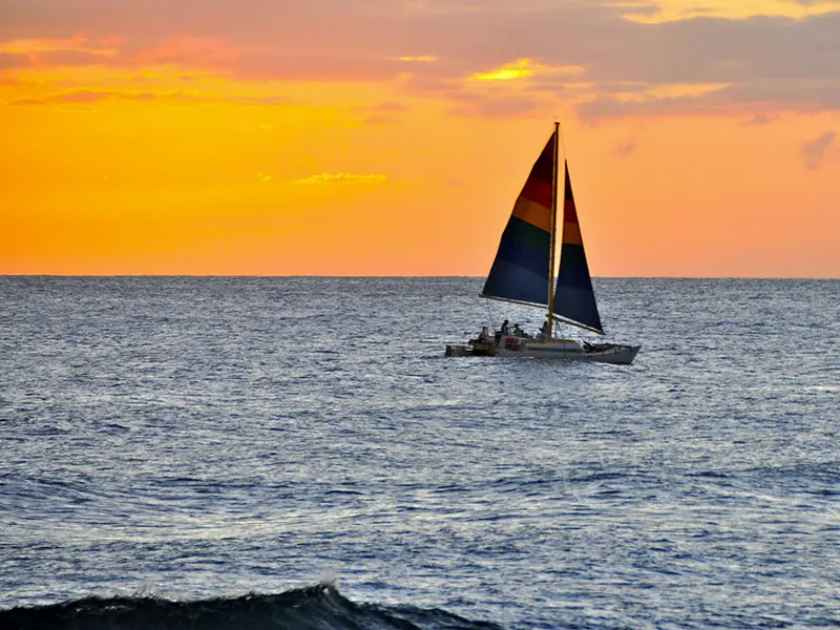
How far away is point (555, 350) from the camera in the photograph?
77.2 m

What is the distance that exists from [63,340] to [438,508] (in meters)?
85.7

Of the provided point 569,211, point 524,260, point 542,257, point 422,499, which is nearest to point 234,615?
point 422,499

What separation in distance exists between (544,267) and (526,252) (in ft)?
4.38

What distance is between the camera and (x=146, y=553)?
98.1 feet

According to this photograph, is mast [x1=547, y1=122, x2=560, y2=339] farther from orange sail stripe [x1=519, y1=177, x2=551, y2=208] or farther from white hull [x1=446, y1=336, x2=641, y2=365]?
white hull [x1=446, y1=336, x2=641, y2=365]

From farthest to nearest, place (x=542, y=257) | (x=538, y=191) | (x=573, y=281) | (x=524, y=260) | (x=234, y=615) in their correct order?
(x=538, y=191), (x=542, y=257), (x=524, y=260), (x=573, y=281), (x=234, y=615)

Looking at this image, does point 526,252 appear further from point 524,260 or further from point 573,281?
point 573,281

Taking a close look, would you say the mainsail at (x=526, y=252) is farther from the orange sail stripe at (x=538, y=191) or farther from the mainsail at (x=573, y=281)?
the mainsail at (x=573, y=281)

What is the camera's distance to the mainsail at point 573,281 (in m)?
80.2

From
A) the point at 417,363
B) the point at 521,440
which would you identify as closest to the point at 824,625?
the point at 521,440

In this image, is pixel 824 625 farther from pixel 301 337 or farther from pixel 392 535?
pixel 301 337

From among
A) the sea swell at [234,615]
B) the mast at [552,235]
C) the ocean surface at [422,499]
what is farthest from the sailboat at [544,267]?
the sea swell at [234,615]

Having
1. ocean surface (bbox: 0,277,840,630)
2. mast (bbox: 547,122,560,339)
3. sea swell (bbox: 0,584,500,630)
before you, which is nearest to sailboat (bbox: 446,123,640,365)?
mast (bbox: 547,122,560,339)

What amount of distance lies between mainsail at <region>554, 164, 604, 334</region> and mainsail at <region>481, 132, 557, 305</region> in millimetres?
1081
